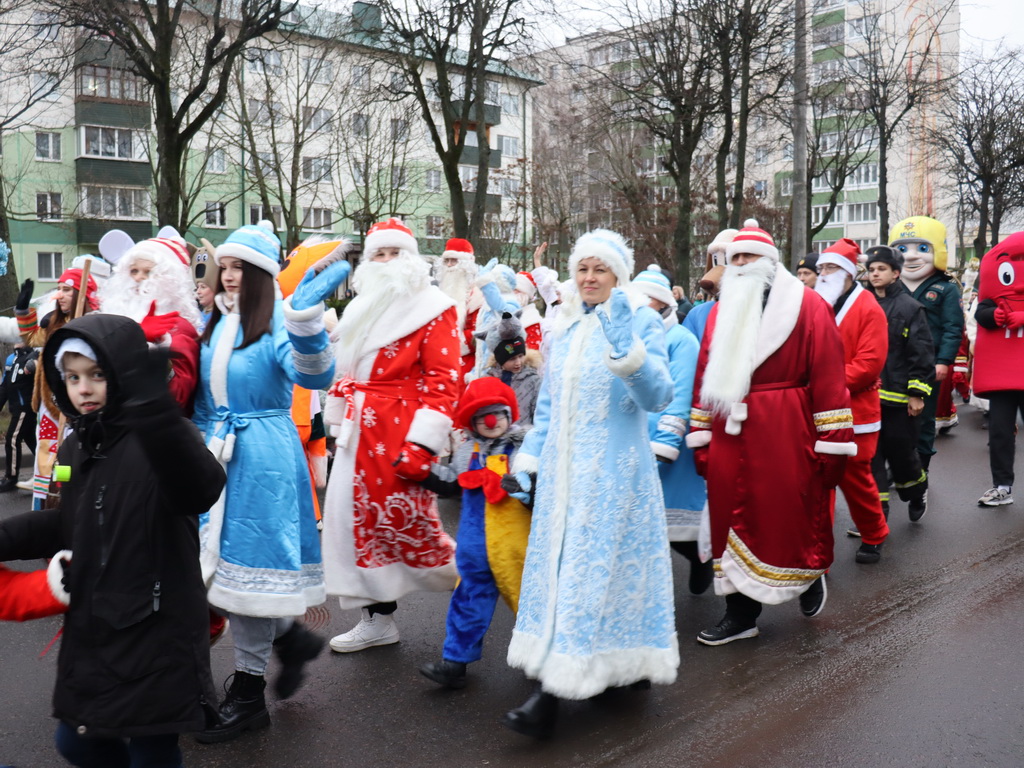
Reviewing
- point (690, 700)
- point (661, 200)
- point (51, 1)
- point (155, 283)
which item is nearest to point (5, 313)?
point (51, 1)

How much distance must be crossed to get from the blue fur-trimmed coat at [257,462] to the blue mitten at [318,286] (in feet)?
0.14

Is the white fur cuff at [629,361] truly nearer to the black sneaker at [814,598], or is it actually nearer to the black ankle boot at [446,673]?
the black ankle boot at [446,673]

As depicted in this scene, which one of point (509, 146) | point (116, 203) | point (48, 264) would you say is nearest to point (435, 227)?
point (116, 203)

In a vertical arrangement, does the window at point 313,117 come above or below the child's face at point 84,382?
above

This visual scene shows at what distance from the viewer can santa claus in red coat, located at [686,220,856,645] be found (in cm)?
500

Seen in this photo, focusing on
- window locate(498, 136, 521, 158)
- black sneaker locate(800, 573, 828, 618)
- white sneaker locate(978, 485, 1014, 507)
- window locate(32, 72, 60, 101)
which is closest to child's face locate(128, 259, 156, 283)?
black sneaker locate(800, 573, 828, 618)

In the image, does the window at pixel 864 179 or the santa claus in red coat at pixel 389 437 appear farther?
the window at pixel 864 179

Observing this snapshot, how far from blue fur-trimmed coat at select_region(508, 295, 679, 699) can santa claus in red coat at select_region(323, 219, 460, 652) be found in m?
0.86

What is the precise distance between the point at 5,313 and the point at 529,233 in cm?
2676

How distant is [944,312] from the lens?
8578 mm

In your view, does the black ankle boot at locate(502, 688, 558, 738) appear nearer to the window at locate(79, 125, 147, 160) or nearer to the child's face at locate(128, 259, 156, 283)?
the child's face at locate(128, 259, 156, 283)

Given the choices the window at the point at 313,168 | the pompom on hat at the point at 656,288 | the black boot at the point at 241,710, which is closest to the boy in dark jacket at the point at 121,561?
the black boot at the point at 241,710

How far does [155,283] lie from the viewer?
4473mm

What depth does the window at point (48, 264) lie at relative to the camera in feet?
128
